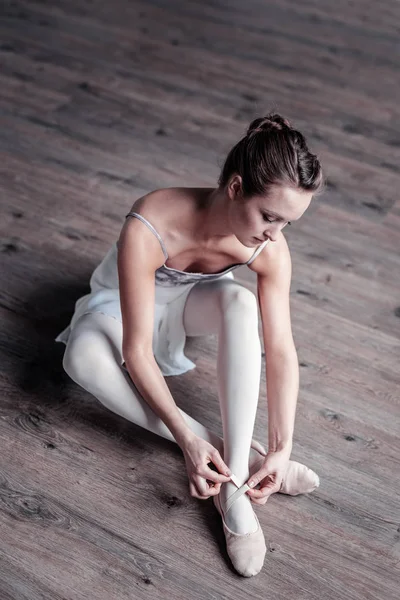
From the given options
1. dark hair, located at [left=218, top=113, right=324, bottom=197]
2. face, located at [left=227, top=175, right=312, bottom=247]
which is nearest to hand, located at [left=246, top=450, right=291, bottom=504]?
face, located at [left=227, top=175, right=312, bottom=247]

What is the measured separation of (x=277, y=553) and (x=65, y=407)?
0.59m

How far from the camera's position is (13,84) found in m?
3.02

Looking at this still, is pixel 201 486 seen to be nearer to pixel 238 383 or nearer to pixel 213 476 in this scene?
pixel 213 476

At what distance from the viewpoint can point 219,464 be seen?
5.00 feet

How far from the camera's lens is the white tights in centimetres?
157

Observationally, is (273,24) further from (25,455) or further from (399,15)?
(25,455)

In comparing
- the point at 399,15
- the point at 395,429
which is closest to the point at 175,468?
the point at 395,429

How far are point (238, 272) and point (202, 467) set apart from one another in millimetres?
867

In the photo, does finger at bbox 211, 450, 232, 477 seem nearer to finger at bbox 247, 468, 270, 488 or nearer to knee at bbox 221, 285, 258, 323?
finger at bbox 247, 468, 270, 488

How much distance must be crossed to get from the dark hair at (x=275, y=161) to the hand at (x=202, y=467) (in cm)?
50

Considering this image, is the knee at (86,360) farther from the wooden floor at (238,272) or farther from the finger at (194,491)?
the finger at (194,491)

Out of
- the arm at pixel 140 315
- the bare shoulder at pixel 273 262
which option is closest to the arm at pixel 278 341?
the bare shoulder at pixel 273 262

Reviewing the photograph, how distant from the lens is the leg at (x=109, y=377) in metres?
1.62

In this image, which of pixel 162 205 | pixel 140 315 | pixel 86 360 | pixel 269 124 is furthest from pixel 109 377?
pixel 269 124
